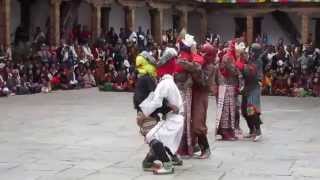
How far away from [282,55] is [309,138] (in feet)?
45.3

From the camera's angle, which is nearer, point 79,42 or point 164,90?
point 164,90

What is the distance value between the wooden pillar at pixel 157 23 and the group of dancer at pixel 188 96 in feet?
72.8

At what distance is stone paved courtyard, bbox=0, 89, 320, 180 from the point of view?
26.3ft

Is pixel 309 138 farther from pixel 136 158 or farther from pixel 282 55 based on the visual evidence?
pixel 282 55

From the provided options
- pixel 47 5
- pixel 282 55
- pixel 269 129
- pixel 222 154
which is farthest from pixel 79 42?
pixel 222 154

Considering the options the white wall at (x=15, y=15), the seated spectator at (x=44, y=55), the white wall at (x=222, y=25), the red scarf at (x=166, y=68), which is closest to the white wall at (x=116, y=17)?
the white wall at (x=15, y=15)

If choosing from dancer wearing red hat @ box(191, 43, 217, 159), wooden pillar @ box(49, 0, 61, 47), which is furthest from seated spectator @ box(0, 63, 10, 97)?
dancer wearing red hat @ box(191, 43, 217, 159)

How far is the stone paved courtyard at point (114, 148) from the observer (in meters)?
8.02

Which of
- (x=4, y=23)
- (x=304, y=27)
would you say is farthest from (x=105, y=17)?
(x=304, y=27)

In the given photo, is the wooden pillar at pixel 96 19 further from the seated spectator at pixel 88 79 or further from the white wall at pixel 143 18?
the white wall at pixel 143 18

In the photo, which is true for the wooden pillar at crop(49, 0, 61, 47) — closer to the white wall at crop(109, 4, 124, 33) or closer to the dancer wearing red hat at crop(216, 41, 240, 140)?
the white wall at crop(109, 4, 124, 33)

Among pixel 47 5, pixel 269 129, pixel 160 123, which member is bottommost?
pixel 269 129

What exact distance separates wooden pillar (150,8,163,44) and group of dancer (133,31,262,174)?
22.2 m

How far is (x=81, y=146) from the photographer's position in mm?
10109
